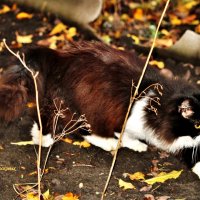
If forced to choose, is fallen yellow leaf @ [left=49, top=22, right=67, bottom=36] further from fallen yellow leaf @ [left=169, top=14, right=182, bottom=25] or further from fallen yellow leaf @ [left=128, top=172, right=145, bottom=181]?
fallen yellow leaf @ [left=128, top=172, right=145, bottom=181]

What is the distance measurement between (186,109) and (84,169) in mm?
1163

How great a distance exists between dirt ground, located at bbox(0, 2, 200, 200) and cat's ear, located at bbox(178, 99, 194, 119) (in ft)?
2.33

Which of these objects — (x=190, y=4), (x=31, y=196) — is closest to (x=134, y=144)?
Answer: (x=31, y=196)

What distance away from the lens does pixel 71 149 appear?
484 centimetres

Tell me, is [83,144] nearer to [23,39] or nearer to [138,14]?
[23,39]

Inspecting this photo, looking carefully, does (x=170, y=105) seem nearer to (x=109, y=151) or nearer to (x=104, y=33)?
(x=109, y=151)

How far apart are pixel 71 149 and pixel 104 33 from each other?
2.65 m

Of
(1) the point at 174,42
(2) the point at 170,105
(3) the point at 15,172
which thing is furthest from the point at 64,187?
(1) the point at 174,42

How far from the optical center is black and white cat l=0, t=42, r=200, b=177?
4305 millimetres

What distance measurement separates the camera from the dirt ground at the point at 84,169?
426 cm

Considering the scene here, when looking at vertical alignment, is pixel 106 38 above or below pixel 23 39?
above

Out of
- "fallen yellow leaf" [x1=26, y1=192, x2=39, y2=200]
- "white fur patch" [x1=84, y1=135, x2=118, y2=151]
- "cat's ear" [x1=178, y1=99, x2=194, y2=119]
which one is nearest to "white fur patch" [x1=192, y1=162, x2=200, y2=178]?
"cat's ear" [x1=178, y1=99, x2=194, y2=119]

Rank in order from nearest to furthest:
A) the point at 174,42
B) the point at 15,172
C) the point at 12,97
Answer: the point at 12,97, the point at 15,172, the point at 174,42

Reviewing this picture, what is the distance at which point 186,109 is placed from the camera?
4102 millimetres
